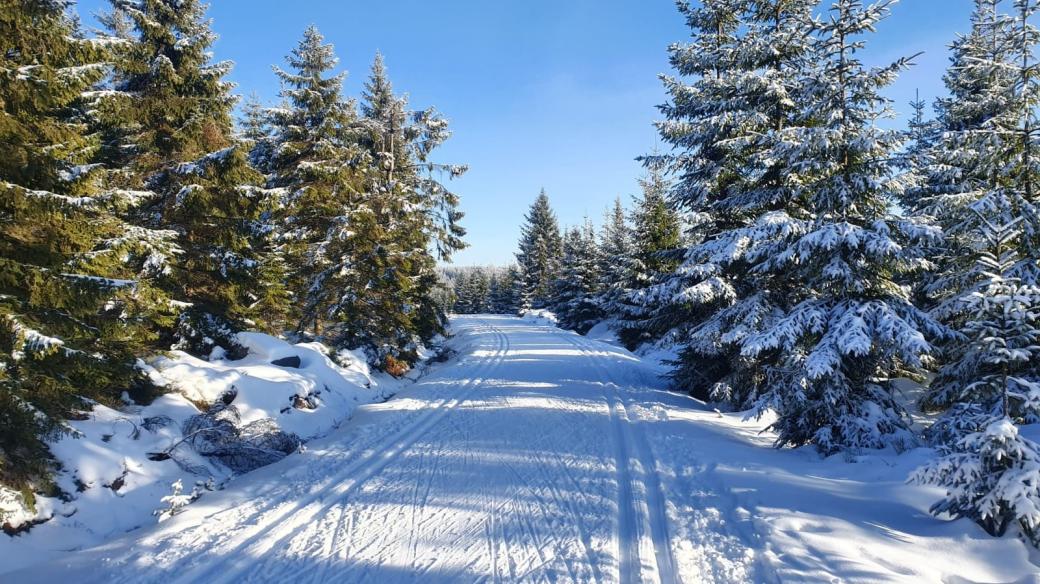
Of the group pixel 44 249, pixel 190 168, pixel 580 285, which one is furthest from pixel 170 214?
pixel 580 285

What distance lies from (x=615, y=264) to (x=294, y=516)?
94.9ft

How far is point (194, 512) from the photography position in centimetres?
606

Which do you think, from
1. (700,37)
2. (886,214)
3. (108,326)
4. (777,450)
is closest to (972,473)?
(777,450)

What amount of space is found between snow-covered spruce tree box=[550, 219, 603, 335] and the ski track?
94.7 feet

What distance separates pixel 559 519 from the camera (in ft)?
19.1

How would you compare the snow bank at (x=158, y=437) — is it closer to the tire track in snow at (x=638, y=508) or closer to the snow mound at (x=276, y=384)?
the snow mound at (x=276, y=384)

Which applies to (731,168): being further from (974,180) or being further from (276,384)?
(276,384)

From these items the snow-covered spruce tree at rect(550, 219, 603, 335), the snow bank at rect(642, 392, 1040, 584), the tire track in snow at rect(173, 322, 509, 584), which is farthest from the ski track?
the snow-covered spruce tree at rect(550, 219, 603, 335)

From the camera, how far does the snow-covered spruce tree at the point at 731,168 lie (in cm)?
998

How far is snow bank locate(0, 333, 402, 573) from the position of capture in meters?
5.32

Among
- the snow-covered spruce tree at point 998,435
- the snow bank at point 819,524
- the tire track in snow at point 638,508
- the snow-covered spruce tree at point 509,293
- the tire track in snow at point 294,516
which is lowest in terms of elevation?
the tire track in snow at point 294,516

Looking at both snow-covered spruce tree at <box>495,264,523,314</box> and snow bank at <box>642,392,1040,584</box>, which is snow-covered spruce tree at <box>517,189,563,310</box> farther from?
snow bank at <box>642,392,1040,584</box>

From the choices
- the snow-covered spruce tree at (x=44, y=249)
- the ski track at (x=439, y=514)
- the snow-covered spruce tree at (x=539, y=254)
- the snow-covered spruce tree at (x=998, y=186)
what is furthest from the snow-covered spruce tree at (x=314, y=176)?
the snow-covered spruce tree at (x=539, y=254)

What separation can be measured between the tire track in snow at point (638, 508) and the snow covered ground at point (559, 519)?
0.09 ft
